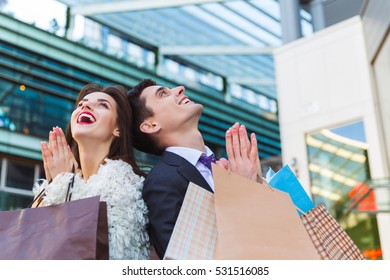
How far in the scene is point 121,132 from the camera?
80.9 inches

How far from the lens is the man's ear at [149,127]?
6.91 ft

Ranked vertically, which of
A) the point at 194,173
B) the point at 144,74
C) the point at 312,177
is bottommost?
the point at 194,173

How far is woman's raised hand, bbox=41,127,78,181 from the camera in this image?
1.85 meters

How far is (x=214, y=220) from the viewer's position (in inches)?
58.4

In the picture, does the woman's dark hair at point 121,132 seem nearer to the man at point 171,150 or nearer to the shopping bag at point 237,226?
the man at point 171,150

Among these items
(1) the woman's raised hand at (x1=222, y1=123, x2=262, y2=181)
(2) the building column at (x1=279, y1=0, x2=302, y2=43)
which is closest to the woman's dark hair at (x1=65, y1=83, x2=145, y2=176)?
(1) the woman's raised hand at (x1=222, y1=123, x2=262, y2=181)

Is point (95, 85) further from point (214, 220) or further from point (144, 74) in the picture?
point (144, 74)

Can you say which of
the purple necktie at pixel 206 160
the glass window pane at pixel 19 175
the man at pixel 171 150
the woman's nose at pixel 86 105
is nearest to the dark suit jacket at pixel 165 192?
the man at pixel 171 150

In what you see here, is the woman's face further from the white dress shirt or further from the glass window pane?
the glass window pane

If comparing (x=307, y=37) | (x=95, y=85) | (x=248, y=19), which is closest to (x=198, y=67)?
(x=248, y=19)

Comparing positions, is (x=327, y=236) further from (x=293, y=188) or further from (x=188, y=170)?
(x=188, y=170)

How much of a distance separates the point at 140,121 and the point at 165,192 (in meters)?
0.53

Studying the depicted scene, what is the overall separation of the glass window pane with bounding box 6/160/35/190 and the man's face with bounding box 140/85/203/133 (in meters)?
14.4

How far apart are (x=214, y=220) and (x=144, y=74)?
17855 mm
